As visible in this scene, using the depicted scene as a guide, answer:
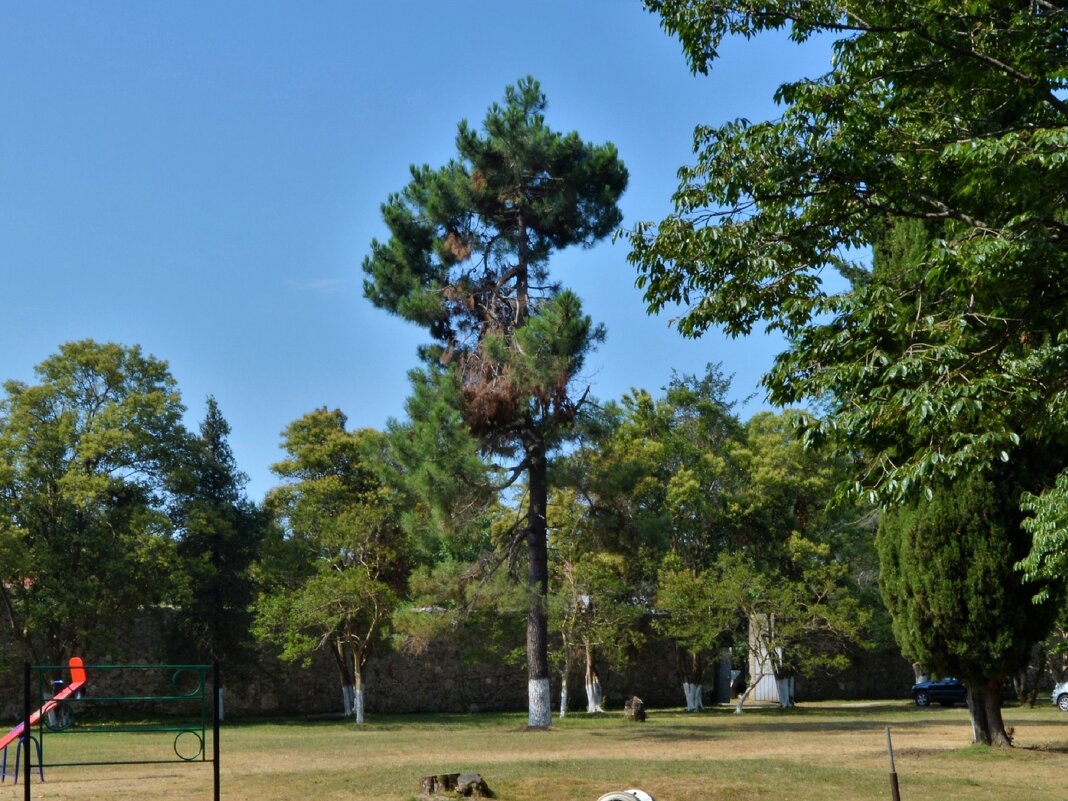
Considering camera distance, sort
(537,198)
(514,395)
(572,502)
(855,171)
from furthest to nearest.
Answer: (572,502)
(537,198)
(514,395)
(855,171)

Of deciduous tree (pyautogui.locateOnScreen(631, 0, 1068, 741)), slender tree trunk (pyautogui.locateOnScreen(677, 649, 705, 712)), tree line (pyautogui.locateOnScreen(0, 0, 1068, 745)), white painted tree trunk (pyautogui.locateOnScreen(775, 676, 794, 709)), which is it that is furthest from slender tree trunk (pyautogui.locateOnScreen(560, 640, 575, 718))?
deciduous tree (pyautogui.locateOnScreen(631, 0, 1068, 741))

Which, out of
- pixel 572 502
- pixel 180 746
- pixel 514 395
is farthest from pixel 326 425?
pixel 180 746

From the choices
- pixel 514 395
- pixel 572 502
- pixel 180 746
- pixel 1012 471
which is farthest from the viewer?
pixel 572 502

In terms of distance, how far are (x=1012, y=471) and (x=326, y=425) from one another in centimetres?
2184

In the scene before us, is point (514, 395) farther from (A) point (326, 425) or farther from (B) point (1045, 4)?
(B) point (1045, 4)

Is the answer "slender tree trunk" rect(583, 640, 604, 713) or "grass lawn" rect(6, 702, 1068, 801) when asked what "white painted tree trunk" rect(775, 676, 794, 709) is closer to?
"slender tree trunk" rect(583, 640, 604, 713)

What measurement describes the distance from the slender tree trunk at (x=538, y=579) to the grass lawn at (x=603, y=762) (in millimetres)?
743

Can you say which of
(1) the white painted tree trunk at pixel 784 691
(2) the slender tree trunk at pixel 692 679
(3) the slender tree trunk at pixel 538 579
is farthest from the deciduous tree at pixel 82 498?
(1) the white painted tree trunk at pixel 784 691

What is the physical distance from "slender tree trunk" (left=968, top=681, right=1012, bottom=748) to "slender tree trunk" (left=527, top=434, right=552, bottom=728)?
10011 mm

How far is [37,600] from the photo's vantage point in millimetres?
27422

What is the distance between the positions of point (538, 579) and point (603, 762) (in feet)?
30.8

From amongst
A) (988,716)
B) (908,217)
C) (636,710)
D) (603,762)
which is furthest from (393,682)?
(908,217)

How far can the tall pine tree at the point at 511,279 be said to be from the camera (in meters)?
24.7

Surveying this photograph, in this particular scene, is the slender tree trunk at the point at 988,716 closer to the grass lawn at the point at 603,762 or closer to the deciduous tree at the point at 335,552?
the grass lawn at the point at 603,762
